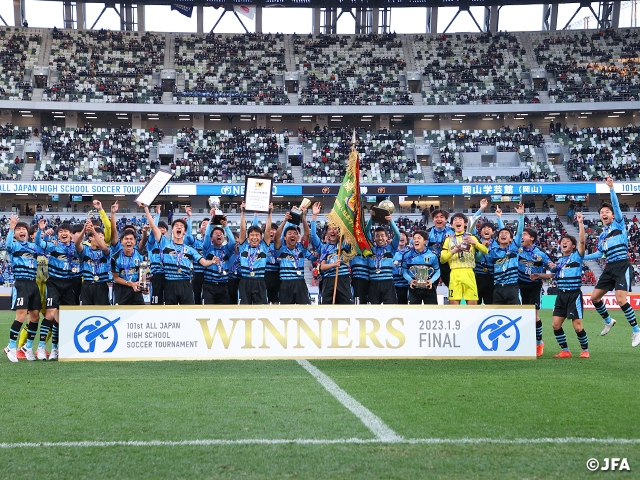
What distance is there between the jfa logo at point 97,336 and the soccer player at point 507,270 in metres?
6.02

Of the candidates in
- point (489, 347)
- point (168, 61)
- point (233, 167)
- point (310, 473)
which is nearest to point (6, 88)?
point (168, 61)

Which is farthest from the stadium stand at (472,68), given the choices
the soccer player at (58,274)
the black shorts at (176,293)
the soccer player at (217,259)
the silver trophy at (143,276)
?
the soccer player at (58,274)

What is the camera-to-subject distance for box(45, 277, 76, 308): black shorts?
11602 millimetres

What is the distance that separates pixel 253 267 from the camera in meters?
12.1

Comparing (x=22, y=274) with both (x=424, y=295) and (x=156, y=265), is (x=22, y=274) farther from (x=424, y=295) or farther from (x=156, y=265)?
(x=424, y=295)

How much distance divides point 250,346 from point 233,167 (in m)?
39.9

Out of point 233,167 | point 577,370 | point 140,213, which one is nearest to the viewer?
point 577,370

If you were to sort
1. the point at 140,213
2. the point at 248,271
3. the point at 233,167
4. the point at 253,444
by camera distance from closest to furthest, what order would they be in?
1. the point at 253,444
2. the point at 248,271
3. the point at 140,213
4. the point at 233,167

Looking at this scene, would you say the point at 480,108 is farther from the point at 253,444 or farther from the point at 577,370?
the point at 253,444

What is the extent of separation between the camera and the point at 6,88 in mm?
51250

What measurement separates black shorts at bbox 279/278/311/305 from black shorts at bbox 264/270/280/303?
564mm

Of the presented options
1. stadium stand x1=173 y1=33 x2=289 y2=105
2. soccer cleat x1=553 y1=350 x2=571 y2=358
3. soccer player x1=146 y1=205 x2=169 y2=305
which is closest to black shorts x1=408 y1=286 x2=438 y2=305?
soccer cleat x1=553 y1=350 x2=571 y2=358

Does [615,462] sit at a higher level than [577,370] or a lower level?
higher

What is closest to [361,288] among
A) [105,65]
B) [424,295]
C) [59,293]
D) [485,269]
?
[424,295]
